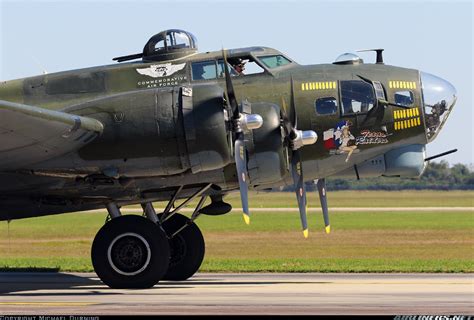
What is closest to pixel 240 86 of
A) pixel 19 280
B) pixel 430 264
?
pixel 19 280

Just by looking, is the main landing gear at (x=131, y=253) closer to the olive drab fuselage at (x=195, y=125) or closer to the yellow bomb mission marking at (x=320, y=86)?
the olive drab fuselage at (x=195, y=125)

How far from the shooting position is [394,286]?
19781 mm

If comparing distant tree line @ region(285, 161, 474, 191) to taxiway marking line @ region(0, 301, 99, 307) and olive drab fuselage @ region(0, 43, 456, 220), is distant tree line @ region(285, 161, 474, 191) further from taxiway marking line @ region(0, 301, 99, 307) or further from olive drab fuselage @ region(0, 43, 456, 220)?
taxiway marking line @ region(0, 301, 99, 307)

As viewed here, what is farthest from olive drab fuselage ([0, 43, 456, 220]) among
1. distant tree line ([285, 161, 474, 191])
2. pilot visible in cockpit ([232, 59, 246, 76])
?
distant tree line ([285, 161, 474, 191])

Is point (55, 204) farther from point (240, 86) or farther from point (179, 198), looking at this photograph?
point (240, 86)

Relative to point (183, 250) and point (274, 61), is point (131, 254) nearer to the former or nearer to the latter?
point (183, 250)

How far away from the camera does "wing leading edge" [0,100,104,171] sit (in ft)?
55.7

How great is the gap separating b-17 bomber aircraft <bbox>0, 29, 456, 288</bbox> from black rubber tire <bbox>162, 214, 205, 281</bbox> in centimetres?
5

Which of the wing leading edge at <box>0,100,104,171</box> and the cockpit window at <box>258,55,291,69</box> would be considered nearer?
the wing leading edge at <box>0,100,104,171</box>

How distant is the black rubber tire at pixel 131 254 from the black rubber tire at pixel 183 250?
3.04m

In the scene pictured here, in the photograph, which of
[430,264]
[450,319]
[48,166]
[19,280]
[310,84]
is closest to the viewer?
[450,319]

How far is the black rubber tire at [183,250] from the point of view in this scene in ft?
72.4

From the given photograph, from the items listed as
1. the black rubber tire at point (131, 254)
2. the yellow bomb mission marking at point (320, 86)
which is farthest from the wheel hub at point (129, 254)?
the yellow bomb mission marking at point (320, 86)

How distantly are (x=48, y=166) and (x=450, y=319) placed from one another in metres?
8.47
